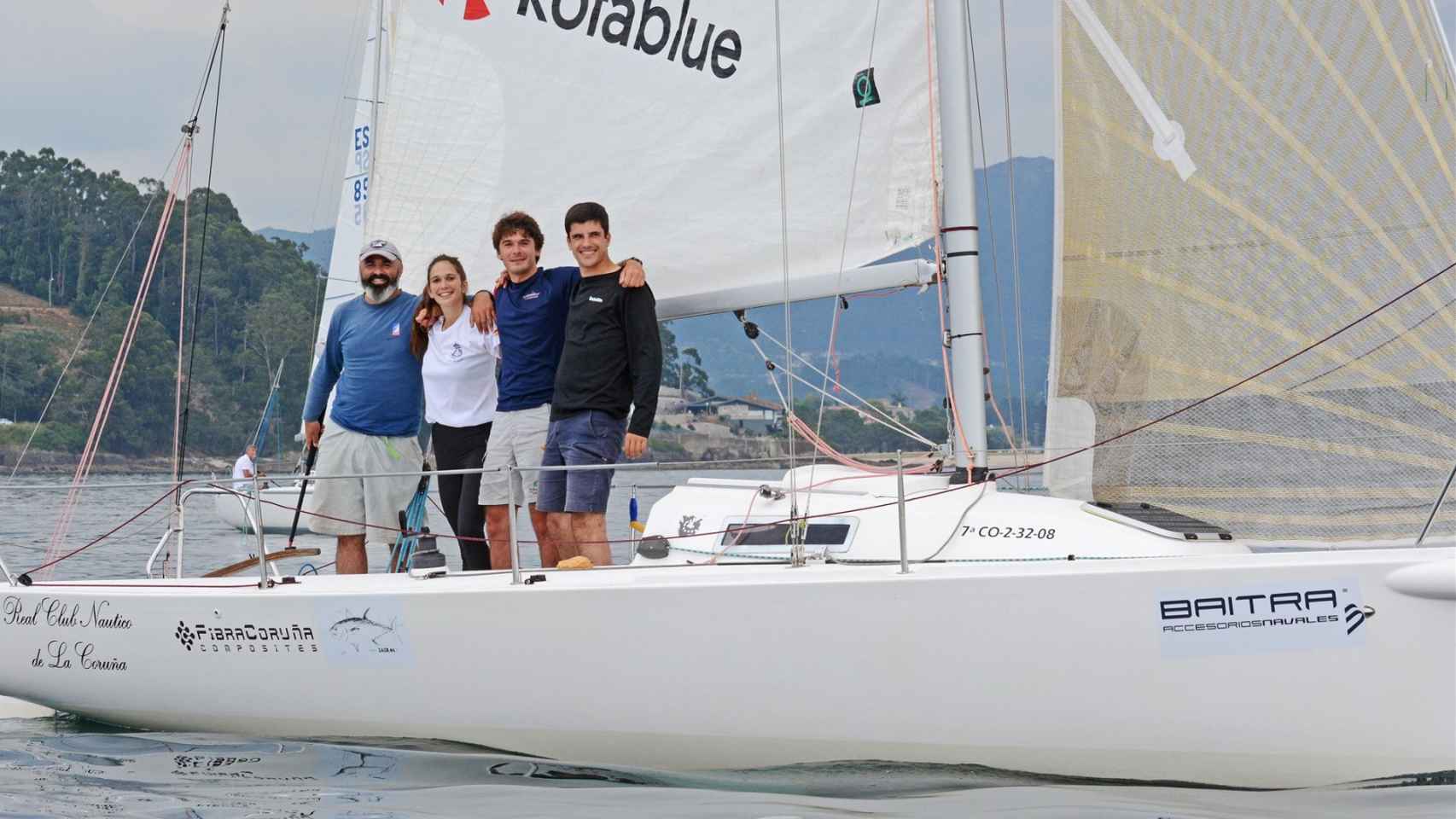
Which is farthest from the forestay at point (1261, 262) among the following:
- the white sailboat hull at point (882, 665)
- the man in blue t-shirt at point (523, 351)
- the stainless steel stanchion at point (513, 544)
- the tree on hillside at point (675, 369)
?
the tree on hillside at point (675, 369)

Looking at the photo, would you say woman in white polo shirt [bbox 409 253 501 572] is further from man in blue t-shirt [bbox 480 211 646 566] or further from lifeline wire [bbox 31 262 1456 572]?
lifeline wire [bbox 31 262 1456 572]

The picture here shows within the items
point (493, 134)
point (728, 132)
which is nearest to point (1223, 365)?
point (728, 132)

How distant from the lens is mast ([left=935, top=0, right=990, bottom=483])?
5066 millimetres

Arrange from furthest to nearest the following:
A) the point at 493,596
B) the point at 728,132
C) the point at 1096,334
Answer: the point at 728,132 < the point at 1096,334 < the point at 493,596

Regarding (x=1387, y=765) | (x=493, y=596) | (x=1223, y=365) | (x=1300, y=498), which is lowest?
(x=1387, y=765)

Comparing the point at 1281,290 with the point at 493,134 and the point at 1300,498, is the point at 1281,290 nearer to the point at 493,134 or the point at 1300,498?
the point at 1300,498

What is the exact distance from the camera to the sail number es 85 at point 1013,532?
15.2 ft

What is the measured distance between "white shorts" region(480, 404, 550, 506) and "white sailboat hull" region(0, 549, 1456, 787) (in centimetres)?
52

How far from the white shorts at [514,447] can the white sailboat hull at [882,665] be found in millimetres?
515

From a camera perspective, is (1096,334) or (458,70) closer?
(1096,334)

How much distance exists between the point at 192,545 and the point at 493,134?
40.4 feet

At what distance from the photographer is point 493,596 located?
436cm

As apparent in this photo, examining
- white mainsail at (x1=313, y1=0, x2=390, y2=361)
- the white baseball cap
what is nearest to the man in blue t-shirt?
the white baseball cap

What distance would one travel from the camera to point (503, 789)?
4156 mm
